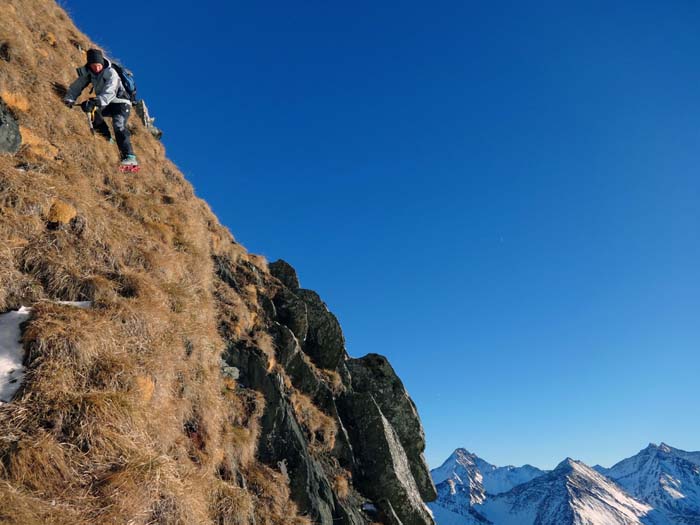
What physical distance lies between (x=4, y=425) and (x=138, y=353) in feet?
8.69

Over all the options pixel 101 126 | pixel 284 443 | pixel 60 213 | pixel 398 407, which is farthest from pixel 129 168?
pixel 398 407

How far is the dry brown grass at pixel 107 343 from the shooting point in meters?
5.79

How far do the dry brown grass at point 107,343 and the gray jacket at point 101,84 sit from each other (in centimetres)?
97

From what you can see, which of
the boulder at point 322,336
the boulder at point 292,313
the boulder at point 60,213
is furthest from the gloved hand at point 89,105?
the boulder at point 322,336

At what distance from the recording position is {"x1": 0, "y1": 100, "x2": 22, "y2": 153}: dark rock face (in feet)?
32.6

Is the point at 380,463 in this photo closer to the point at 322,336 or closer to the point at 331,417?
the point at 331,417

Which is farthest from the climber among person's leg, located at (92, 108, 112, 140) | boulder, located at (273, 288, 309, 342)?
boulder, located at (273, 288, 309, 342)

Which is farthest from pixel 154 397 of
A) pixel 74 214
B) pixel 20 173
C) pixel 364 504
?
pixel 364 504

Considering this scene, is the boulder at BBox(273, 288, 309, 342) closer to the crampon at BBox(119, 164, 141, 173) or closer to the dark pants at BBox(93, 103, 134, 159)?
the crampon at BBox(119, 164, 141, 173)

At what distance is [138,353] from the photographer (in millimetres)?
8219

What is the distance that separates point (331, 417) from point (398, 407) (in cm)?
678

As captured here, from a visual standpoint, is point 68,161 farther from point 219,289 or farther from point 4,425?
point 4,425

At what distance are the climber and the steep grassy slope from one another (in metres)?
0.83

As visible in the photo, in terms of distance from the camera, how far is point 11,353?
6.62 m
